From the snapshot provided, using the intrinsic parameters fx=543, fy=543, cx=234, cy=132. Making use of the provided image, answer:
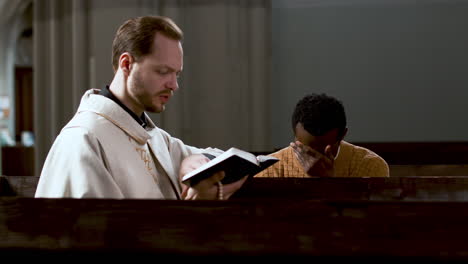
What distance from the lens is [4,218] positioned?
1.44 metres

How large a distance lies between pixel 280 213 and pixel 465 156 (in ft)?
10.8

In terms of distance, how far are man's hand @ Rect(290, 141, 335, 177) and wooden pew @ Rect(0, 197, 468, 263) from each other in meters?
1.10

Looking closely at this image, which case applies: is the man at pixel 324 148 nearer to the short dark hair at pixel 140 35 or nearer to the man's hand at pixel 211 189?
the man's hand at pixel 211 189

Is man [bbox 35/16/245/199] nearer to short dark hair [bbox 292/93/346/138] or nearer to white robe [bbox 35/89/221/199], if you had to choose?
white robe [bbox 35/89/221/199]

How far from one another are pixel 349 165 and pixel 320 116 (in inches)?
11.1

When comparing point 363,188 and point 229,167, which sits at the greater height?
point 229,167

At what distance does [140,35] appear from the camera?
2080 millimetres

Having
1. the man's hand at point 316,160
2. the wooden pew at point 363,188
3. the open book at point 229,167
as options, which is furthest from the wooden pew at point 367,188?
the open book at point 229,167

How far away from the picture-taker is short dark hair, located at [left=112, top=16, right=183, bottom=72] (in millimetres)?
2070

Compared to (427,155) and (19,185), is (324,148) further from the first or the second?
(427,155)

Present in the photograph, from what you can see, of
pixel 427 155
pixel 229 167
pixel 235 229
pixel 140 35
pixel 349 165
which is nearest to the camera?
pixel 235 229

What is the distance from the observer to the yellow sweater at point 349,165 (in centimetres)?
250

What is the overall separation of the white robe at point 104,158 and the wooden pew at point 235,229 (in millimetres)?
291

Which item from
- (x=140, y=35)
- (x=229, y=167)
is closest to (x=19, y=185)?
(x=140, y=35)
